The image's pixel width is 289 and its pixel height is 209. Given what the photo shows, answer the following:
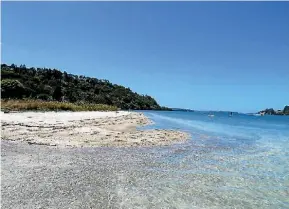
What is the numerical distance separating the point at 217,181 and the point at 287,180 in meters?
3.17

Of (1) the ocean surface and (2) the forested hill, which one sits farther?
(2) the forested hill

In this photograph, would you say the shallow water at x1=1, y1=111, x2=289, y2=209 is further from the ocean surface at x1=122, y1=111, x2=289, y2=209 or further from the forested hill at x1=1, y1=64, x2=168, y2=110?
the forested hill at x1=1, y1=64, x2=168, y2=110

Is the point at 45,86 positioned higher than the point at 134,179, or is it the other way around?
the point at 45,86

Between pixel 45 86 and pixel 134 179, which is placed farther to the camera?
pixel 45 86

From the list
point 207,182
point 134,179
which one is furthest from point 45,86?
point 207,182

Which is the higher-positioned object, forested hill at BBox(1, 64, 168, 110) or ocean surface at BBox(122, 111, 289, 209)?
forested hill at BBox(1, 64, 168, 110)

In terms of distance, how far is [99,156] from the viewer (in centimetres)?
1702

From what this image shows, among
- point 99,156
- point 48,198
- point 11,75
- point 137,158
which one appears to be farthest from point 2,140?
point 11,75

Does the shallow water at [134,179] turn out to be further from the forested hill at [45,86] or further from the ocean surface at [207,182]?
the forested hill at [45,86]

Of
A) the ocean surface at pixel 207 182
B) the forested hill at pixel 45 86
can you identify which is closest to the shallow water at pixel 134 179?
the ocean surface at pixel 207 182

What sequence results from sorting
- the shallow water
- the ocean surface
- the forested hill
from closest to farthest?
the shallow water
the ocean surface
the forested hill

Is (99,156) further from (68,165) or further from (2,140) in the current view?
(2,140)

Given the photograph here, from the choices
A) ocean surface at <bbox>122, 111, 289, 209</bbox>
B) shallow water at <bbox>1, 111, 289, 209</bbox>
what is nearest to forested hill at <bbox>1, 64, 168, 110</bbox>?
shallow water at <bbox>1, 111, 289, 209</bbox>

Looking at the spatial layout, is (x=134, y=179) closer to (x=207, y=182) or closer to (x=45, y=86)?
(x=207, y=182)
